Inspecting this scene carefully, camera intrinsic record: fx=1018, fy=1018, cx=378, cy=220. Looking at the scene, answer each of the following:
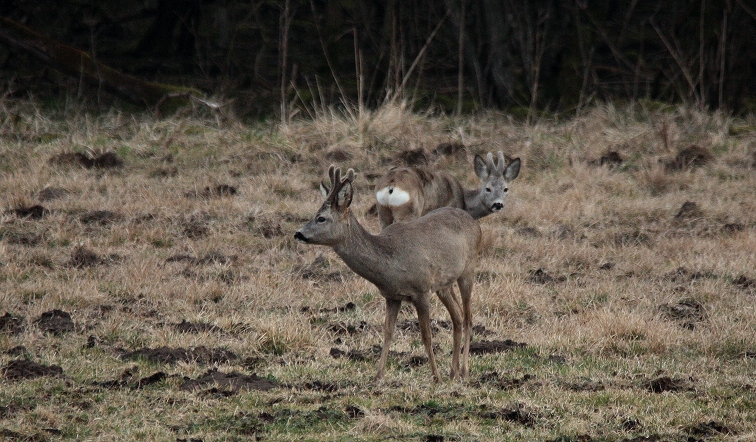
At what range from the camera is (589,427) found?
545cm

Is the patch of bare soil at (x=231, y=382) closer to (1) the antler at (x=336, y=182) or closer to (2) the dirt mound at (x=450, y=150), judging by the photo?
(1) the antler at (x=336, y=182)

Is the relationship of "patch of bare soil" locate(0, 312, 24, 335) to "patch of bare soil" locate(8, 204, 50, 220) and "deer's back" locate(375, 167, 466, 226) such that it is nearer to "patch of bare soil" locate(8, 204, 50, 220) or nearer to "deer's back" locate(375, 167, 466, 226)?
"patch of bare soil" locate(8, 204, 50, 220)

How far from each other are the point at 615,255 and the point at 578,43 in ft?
31.4

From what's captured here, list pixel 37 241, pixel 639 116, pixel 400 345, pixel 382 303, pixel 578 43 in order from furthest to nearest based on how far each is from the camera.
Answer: pixel 578 43, pixel 639 116, pixel 37 241, pixel 382 303, pixel 400 345

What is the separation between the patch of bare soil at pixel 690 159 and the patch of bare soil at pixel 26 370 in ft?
31.5

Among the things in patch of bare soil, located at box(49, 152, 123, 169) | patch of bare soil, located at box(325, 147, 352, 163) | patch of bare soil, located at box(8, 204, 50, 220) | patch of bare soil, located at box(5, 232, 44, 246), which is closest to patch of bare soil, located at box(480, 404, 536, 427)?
patch of bare soil, located at box(5, 232, 44, 246)

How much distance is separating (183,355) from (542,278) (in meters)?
3.91

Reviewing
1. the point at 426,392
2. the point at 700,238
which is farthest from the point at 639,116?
the point at 426,392

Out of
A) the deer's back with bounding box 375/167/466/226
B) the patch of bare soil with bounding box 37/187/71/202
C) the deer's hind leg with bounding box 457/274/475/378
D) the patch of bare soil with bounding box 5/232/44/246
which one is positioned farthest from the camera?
the patch of bare soil with bounding box 37/187/71/202

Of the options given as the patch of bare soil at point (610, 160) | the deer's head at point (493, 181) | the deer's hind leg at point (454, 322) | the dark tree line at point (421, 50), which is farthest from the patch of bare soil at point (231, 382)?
the dark tree line at point (421, 50)

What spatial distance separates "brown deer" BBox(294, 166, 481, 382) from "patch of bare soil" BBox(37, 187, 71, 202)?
5.86m

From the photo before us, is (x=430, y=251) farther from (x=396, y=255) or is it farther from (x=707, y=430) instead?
(x=707, y=430)

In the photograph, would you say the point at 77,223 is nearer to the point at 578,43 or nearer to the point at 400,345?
the point at 400,345

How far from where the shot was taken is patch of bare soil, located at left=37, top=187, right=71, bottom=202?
11.3m
